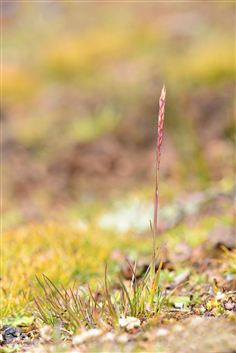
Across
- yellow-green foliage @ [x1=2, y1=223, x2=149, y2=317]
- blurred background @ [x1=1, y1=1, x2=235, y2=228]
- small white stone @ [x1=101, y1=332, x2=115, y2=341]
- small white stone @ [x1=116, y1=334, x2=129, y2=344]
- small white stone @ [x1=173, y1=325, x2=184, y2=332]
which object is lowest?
yellow-green foliage @ [x1=2, y1=223, x2=149, y2=317]

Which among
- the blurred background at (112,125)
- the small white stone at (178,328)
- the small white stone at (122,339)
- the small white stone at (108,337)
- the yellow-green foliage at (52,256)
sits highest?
the blurred background at (112,125)

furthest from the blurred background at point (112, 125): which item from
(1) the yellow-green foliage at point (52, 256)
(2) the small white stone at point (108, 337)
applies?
(2) the small white stone at point (108, 337)

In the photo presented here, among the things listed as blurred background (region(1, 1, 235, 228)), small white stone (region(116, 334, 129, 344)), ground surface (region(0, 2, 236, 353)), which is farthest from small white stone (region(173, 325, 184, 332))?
blurred background (region(1, 1, 235, 228))

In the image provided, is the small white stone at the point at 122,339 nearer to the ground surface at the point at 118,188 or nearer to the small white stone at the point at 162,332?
the ground surface at the point at 118,188

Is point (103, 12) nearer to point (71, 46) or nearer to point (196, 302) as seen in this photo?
point (71, 46)

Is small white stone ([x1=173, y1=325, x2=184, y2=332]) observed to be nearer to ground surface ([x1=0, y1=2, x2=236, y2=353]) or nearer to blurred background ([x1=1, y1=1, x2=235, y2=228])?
ground surface ([x1=0, y1=2, x2=236, y2=353])

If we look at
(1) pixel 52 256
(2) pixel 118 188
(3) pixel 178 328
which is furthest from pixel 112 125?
(3) pixel 178 328

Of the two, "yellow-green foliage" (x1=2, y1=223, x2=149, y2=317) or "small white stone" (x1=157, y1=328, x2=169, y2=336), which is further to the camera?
"yellow-green foliage" (x1=2, y1=223, x2=149, y2=317)

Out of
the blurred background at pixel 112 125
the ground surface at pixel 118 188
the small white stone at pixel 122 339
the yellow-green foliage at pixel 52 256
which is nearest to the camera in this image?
the small white stone at pixel 122 339
